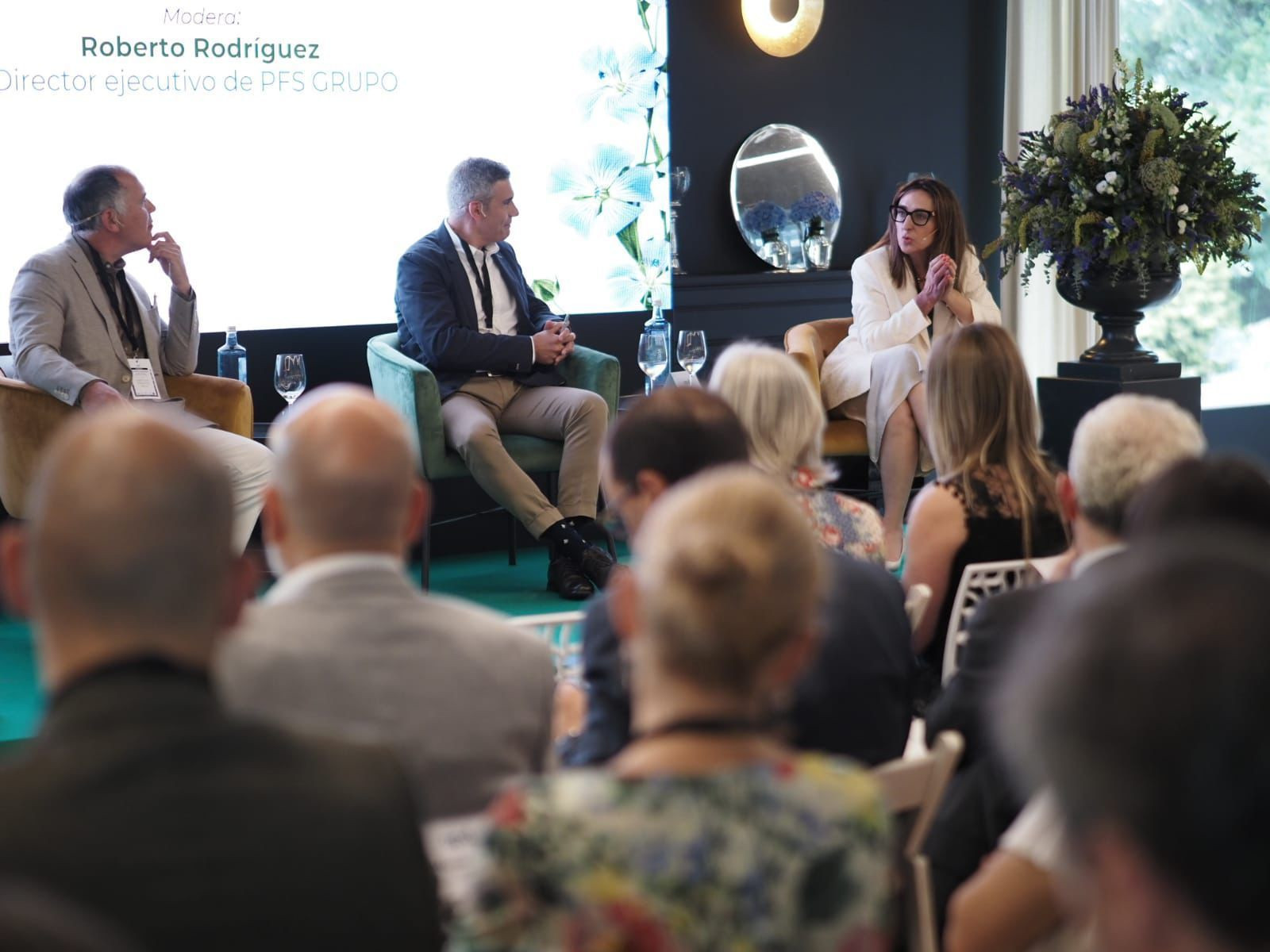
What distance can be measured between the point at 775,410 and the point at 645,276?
403 centimetres

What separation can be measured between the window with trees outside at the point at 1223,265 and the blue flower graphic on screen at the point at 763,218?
8.36ft

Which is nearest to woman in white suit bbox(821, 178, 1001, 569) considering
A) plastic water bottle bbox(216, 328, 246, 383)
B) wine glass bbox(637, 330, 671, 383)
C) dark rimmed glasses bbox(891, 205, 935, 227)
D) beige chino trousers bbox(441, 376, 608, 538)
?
dark rimmed glasses bbox(891, 205, 935, 227)

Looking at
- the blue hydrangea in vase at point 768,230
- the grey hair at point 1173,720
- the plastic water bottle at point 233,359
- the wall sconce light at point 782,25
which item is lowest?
the plastic water bottle at point 233,359

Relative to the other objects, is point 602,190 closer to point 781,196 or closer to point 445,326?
point 781,196

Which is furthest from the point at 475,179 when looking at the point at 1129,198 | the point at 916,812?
the point at 916,812

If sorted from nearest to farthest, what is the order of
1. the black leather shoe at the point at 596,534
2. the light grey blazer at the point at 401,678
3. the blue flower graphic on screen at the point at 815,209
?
1. the light grey blazer at the point at 401,678
2. the black leather shoe at the point at 596,534
3. the blue flower graphic on screen at the point at 815,209

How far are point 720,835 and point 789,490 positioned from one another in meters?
1.59

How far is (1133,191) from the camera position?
5527 mm

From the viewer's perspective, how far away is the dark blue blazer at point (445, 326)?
Result: 17.6 ft

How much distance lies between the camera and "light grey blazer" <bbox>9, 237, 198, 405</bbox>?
460 cm

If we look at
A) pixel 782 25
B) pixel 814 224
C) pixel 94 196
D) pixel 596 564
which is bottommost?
pixel 596 564

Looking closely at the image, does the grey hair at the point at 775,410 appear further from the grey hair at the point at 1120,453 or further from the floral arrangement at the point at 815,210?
the floral arrangement at the point at 815,210

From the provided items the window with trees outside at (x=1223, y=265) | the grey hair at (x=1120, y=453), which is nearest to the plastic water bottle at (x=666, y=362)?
the grey hair at (x=1120, y=453)

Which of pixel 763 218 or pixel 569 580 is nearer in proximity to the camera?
pixel 569 580
